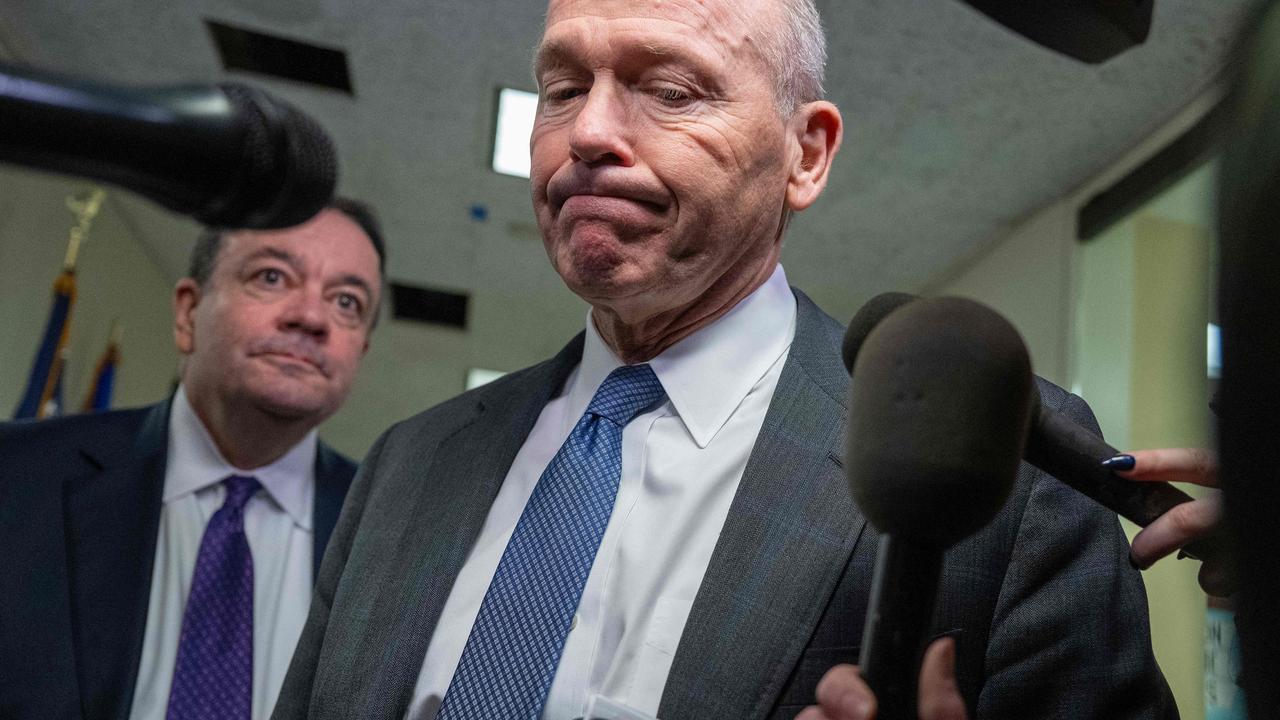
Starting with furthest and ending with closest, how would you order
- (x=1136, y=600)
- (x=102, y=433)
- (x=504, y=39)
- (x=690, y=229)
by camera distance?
(x=504, y=39)
(x=102, y=433)
(x=690, y=229)
(x=1136, y=600)

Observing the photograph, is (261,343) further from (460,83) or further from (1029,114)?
(1029,114)

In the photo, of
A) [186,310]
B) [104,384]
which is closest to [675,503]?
[186,310]

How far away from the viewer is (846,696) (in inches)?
26.0

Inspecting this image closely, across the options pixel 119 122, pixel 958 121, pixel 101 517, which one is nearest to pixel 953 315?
pixel 119 122

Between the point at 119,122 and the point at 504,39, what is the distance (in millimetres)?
4085

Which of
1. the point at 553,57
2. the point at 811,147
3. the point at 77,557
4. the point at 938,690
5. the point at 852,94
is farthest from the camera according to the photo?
the point at 852,94

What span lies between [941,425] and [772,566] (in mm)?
559

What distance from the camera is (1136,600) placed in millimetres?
1105

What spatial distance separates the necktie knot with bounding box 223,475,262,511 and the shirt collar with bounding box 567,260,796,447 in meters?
1.12

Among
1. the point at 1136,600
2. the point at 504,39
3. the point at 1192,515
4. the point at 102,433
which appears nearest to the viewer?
the point at 1192,515

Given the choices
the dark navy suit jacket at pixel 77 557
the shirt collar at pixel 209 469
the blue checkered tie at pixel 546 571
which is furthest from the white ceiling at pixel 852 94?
the blue checkered tie at pixel 546 571

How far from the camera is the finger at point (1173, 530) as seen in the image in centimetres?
77

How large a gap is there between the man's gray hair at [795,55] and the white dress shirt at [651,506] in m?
0.25

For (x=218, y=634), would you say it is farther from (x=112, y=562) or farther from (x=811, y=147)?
(x=811, y=147)
